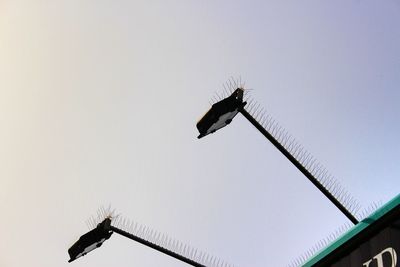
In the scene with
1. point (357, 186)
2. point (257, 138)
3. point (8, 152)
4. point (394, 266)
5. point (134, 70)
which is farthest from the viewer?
point (8, 152)

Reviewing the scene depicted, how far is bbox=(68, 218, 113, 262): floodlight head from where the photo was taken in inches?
82.6

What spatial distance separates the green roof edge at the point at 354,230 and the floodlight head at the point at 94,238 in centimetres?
89

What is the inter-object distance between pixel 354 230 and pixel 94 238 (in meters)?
1.14

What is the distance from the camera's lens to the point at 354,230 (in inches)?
51.8

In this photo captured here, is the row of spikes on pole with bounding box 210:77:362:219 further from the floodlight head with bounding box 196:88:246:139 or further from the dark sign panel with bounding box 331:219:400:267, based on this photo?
the dark sign panel with bounding box 331:219:400:267

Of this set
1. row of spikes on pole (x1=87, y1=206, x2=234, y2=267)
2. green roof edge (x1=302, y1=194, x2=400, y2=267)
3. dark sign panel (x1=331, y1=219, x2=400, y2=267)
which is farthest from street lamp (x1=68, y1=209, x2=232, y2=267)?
dark sign panel (x1=331, y1=219, x2=400, y2=267)

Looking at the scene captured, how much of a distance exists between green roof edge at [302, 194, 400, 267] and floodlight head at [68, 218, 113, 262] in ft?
2.91

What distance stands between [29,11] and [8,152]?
0.89 m

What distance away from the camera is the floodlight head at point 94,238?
82.6 inches

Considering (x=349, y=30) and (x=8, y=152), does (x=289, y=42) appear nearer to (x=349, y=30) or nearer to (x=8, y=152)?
(x=349, y=30)

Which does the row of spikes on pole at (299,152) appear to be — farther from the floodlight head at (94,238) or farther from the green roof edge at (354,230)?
the floodlight head at (94,238)

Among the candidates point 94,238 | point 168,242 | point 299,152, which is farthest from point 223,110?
point 168,242

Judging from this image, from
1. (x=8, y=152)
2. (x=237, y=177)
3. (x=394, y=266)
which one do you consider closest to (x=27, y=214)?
(x=8, y=152)

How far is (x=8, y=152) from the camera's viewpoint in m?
3.42
